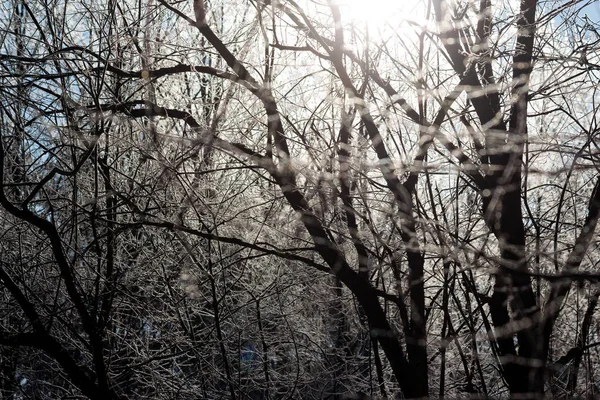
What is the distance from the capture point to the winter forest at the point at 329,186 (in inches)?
108

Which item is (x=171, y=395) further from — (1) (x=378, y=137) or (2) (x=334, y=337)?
(1) (x=378, y=137)

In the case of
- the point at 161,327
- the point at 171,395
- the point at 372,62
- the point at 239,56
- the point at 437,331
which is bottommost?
the point at 171,395

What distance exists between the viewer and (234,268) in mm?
4316

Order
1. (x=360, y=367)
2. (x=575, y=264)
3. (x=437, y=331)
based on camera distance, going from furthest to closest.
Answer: (x=360, y=367) < (x=437, y=331) < (x=575, y=264)

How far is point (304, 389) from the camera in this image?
16.8 feet

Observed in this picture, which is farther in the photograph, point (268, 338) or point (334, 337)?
point (334, 337)

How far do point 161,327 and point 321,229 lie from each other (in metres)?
1.77

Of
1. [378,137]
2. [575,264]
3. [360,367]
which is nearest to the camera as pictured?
[575,264]

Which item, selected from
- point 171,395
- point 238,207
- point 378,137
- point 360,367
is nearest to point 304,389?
point 360,367

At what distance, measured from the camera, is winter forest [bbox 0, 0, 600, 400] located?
275 centimetres

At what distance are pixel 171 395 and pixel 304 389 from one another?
1.28 metres

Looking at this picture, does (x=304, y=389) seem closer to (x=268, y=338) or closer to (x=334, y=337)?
(x=334, y=337)

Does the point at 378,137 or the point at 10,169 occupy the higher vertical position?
the point at 10,169

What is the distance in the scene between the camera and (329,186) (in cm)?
313
